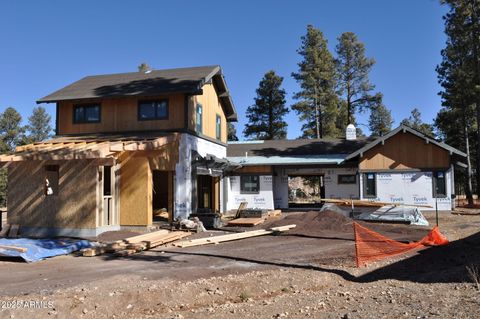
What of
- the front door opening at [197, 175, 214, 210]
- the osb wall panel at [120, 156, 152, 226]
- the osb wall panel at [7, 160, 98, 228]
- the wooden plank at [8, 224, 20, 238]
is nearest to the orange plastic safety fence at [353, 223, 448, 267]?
the osb wall panel at [120, 156, 152, 226]

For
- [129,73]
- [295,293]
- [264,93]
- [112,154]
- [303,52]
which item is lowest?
[295,293]

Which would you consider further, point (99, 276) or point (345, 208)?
point (345, 208)

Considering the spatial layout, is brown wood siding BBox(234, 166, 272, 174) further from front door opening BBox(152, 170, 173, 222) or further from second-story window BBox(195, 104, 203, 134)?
second-story window BBox(195, 104, 203, 134)

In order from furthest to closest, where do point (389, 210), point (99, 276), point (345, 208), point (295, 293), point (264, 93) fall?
point (264, 93), point (345, 208), point (389, 210), point (99, 276), point (295, 293)

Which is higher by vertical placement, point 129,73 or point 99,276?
point 129,73

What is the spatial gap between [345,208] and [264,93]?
26514 millimetres

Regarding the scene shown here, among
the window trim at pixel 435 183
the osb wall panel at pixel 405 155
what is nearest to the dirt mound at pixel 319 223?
the osb wall panel at pixel 405 155

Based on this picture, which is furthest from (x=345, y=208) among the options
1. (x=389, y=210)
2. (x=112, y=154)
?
(x=112, y=154)

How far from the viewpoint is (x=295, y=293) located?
323 inches

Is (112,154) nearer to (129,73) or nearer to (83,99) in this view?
(83,99)

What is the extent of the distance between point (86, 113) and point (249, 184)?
11.5 metres

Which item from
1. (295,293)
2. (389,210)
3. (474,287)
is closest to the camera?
(474,287)

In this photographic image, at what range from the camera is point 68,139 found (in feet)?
68.8

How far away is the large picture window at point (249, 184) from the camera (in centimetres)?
2831
